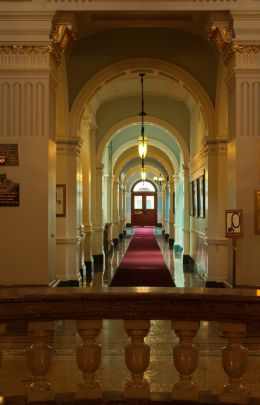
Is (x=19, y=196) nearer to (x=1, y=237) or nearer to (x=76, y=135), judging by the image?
(x=1, y=237)

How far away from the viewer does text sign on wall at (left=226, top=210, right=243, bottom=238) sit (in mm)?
7043

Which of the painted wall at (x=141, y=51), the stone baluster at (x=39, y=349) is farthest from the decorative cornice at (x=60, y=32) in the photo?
the stone baluster at (x=39, y=349)

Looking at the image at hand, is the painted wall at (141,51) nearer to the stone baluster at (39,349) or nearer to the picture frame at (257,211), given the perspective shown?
the picture frame at (257,211)

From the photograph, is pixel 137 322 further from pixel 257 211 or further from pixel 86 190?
pixel 86 190

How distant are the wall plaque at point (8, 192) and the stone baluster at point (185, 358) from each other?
490 cm

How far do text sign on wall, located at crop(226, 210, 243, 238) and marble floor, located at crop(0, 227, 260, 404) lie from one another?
3.91ft

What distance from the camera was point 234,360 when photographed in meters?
2.59

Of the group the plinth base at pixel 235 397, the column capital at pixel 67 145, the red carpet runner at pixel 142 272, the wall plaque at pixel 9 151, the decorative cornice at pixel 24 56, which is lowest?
the red carpet runner at pixel 142 272

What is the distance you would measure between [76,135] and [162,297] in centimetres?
863

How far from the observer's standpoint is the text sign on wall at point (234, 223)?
704 centimetres

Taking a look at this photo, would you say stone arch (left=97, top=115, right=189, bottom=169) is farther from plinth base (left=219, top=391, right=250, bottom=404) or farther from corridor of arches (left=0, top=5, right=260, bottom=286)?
plinth base (left=219, top=391, right=250, bottom=404)

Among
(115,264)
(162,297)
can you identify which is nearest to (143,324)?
(162,297)

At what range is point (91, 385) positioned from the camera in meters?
2.72

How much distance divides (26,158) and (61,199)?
384cm
